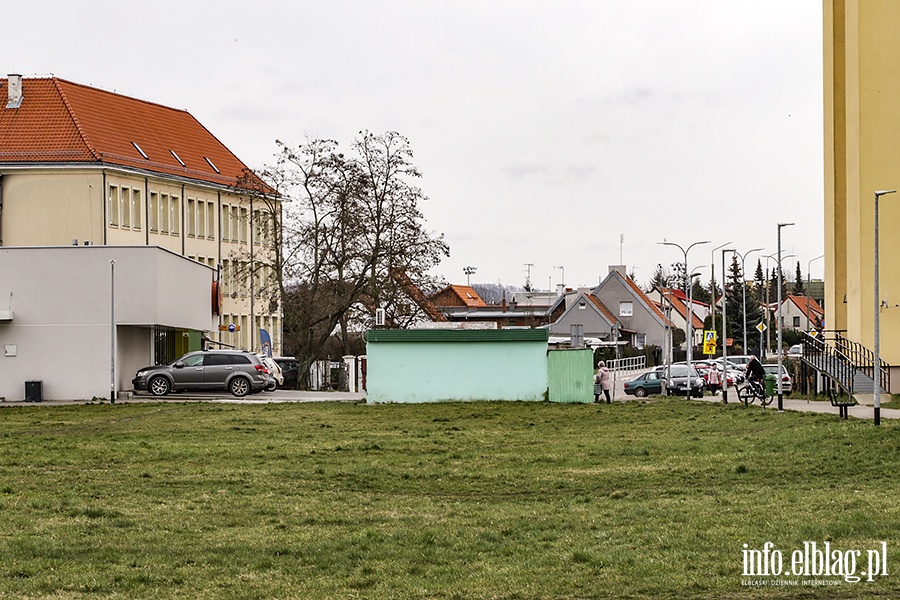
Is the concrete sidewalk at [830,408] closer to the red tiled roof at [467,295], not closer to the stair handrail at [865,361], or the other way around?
the stair handrail at [865,361]

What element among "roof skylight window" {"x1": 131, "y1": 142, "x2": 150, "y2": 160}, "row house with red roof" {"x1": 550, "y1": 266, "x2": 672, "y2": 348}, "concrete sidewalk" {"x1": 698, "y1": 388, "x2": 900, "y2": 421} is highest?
"roof skylight window" {"x1": 131, "y1": 142, "x2": 150, "y2": 160}

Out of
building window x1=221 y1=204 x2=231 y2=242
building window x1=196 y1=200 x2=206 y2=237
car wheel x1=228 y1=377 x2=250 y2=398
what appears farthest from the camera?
building window x1=221 y1=204 x2=231 y2=242

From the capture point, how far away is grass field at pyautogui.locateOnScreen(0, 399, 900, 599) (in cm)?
1177

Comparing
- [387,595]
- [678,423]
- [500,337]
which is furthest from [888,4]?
[387,595]

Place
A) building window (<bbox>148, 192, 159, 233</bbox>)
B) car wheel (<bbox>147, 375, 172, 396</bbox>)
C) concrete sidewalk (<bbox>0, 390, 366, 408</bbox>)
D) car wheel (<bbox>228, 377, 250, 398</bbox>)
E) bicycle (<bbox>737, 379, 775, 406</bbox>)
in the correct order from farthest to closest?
building window (<bbox>148, 192, 159, 233</bbox>) → car wheel (<bbox>228, 377, 250, 398</bbox>) → car wheel (<bbox>147, 375, 172, 396</bbox>) → concrete sidewalk (<bbox>0, 390, 366, 408</bbox>) → bicycle (<bbox>737, 379, 775, 406</bbox>)

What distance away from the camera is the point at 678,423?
33906 millimetres

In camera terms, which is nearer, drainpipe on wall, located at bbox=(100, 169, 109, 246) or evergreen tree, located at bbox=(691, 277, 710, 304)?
drainpipe on wall, located at bbox=(100, 169, 109, 246)

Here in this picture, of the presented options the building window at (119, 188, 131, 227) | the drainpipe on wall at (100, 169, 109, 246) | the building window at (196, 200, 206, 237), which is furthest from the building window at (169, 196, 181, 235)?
the drainpipe on wall at (100, 169, 109, 246)

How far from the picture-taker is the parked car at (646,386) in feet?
216

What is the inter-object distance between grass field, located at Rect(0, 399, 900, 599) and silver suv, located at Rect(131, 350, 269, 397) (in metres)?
18.5

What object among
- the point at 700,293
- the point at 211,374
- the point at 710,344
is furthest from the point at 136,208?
the point at 700,293

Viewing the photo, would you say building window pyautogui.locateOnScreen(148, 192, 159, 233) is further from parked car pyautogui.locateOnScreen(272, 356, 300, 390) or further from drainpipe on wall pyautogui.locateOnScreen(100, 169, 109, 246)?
parked car pyautogui.locateOnScreen(272, 356, 300, 390)

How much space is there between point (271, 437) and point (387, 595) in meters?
18.8

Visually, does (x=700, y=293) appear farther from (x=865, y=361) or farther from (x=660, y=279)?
(x=865, y=361)
